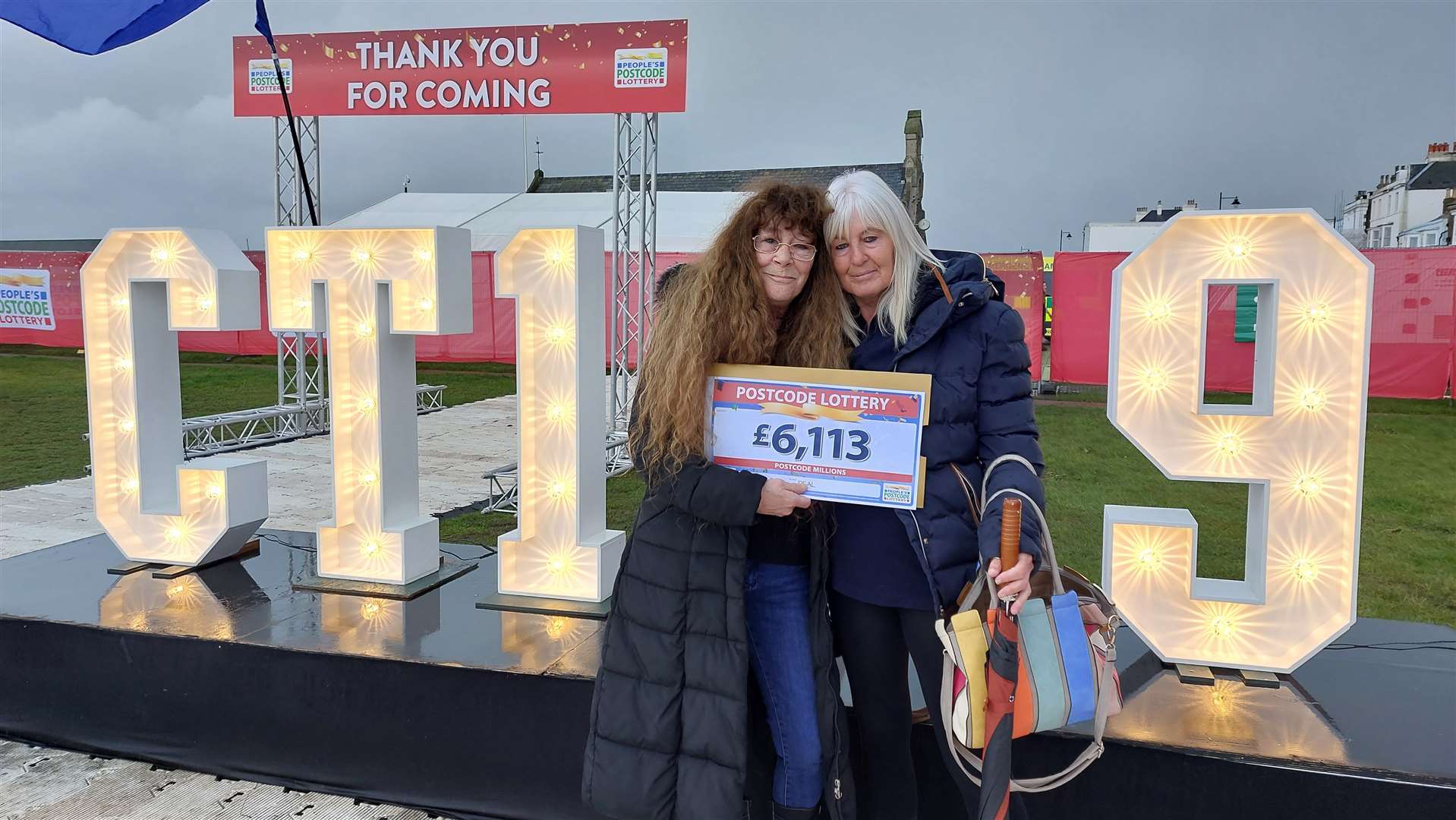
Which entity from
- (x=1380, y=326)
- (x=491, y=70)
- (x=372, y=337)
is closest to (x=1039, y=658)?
(x=372, y=337)

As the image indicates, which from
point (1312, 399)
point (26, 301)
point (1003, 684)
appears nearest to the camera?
point (1003, 684)

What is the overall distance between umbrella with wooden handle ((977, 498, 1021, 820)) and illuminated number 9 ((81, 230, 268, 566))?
3.27m

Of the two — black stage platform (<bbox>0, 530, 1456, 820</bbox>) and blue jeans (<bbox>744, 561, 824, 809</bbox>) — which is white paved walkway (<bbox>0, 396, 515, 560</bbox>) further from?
blue jeans (<bbox>744, 561, 824, 809</bbox>)

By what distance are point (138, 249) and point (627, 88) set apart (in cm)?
468

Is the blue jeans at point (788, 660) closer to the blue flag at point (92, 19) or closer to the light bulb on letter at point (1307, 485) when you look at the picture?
the light bulb on letter at point (1307, 485)

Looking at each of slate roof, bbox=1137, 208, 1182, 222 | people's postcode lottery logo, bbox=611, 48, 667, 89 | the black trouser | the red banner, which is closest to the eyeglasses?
the black trouser

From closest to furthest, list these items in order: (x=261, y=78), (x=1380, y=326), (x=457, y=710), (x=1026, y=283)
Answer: (x=457, y=710) → (x=261, y=78) → (x=1380, y=326) → (x=1026, y=283)

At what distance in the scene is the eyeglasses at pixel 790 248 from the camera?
1.97m

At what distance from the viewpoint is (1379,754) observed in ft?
7.71

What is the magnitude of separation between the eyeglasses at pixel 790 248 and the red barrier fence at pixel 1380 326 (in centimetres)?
1154

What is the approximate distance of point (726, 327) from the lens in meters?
2.05

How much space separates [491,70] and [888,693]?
7349mm

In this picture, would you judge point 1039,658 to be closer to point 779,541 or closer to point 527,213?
point 779,541

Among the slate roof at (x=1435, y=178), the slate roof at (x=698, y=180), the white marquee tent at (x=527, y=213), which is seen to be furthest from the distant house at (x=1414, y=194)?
the white marquee tent at (x=527, y=213)
